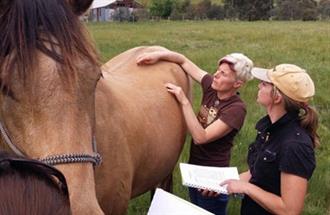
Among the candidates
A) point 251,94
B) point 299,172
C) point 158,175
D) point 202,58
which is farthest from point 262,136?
point 202,58

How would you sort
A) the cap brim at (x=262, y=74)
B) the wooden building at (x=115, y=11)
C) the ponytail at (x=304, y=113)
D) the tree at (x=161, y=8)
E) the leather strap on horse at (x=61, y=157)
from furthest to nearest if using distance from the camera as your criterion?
the tree at (x=161, y=8), the wooden building at (x=115, y=11), the cap brim at (x=262, y=74), the ponytail at (x=304, y=113), the leather strap on horse at (x=61, y=157)

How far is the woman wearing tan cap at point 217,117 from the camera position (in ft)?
13.1

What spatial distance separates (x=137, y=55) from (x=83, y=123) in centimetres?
261

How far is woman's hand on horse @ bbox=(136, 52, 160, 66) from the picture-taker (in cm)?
467

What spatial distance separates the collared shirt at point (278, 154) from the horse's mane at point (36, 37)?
4.09ft

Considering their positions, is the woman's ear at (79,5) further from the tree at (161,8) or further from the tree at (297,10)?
the tree at (297,10)

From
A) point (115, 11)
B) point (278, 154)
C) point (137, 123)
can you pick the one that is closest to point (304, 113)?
point (278, 154)

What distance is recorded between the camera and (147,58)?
4.69m

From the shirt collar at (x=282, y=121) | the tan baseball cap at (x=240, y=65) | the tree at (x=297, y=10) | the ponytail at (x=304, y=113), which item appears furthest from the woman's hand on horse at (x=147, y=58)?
the tree at (x=297, y=10)

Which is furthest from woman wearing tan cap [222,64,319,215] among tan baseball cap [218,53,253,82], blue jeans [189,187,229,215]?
blue jeans [189,187,229,215]

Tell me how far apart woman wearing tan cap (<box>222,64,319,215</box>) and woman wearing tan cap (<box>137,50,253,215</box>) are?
0.60 meters

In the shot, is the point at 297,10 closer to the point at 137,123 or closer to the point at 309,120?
the point at 137,123

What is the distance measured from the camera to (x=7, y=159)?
1132 millimetres

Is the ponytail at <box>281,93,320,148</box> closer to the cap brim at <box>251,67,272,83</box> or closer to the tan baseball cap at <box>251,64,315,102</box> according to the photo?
the tan baseball cap at <box>251,64,315,102</box>
